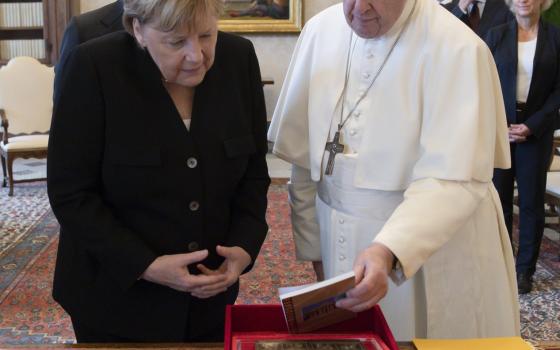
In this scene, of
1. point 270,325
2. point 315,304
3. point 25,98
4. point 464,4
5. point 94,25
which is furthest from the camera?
point 25,98

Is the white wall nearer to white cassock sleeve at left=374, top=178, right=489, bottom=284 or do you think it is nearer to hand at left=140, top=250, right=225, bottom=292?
white cassock sleeve at left=374, top=178, right=489, bottom=284

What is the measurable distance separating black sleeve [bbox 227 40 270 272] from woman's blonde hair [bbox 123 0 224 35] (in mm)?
326

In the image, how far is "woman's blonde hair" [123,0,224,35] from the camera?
127 cm

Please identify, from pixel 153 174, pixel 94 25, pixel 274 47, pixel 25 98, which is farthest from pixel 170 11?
pixel 274 47

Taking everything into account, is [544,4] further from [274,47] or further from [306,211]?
[274,47]

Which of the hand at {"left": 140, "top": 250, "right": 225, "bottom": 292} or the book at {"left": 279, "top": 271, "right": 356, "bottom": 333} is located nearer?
the book at {"left": 279, "top": 271, "right": 356, "bottom": 333}

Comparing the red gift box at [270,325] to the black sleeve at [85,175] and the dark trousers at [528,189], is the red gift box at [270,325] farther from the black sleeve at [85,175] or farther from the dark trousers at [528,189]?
the dark trousers at [528,189]

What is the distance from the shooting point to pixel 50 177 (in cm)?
141

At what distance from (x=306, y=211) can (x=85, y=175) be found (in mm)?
751

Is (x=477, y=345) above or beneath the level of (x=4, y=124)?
above

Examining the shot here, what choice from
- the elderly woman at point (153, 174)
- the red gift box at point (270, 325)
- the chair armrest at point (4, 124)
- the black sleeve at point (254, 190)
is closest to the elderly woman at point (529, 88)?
the black sleeve at point (254, 190)

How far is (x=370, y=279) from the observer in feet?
4.11

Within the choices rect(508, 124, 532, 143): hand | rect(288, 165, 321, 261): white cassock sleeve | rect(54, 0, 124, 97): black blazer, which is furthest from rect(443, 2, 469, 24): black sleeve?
rect(288, 165, 321, 261): white cassock sleeve

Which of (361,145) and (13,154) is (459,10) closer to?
(361,145)
